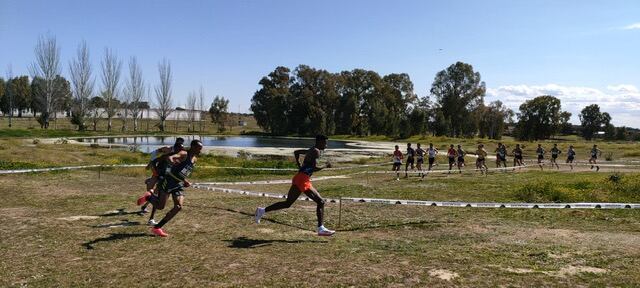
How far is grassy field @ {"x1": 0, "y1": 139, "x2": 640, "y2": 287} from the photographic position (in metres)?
7.30

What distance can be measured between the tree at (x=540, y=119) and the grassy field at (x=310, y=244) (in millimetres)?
97168

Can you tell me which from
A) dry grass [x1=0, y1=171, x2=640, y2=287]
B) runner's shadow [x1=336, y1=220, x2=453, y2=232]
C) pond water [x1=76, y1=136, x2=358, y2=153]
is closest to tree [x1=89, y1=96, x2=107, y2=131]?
pond water [x1=76, y1=136, x2=358, y2=153]

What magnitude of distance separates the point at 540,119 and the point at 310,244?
10940 centimetres

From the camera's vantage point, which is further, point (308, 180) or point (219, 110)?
point (219, 110)

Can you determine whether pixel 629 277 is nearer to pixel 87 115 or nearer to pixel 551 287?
pixel 551 287

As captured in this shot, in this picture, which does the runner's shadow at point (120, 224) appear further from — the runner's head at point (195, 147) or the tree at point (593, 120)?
the tree at point (593, 120)

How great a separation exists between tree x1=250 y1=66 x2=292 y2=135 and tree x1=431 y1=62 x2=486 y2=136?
1494 inches

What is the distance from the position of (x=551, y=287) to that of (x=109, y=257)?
7369 millimetres

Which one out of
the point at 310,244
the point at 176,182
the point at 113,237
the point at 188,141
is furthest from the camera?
the point at 188,141

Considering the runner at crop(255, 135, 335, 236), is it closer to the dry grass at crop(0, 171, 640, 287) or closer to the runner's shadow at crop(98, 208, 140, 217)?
the dry grass at crop(0, 171, 640, 287)

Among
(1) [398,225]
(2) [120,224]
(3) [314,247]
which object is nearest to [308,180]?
(3) [314,247]

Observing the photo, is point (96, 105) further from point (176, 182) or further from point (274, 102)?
point (176, 182)

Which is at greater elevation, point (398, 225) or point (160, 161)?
point (160, 161)

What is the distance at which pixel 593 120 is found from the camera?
451 feet
